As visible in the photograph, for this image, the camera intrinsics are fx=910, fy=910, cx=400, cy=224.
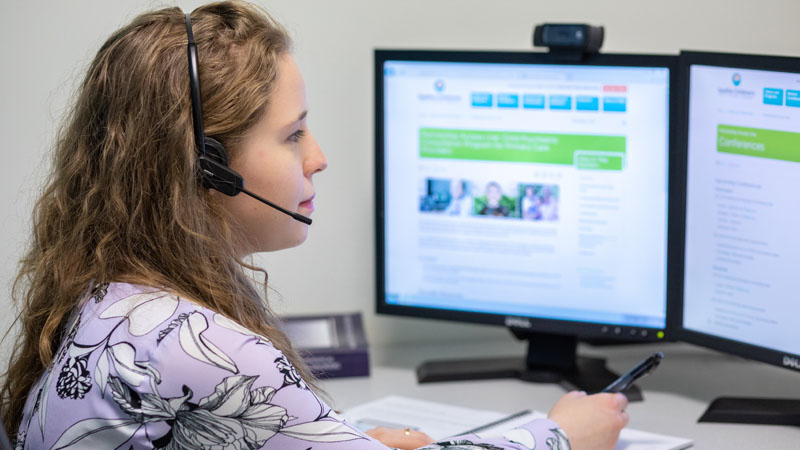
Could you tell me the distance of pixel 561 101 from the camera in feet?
4.45

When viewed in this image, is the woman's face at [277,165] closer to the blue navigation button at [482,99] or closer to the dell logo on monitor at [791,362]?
the blue navigation button at [482,99]

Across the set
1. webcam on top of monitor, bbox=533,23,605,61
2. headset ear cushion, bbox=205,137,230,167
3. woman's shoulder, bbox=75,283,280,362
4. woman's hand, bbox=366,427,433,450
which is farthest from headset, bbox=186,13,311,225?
webcam on top of monitor, bbox=533,23,605,61

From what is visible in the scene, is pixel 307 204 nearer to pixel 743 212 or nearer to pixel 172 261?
pixel 172 261

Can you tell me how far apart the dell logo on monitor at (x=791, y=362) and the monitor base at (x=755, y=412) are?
0.07 meters

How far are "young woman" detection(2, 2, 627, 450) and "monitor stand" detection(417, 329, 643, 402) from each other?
0.35 m

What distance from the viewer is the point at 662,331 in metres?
1.35

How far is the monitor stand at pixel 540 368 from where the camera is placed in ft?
4.74

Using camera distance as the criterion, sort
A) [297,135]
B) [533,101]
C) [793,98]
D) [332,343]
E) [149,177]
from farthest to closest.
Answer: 1. [332,343]
2. [533,101]
3. [793,98]
4. [297,135]
5. [149,177]

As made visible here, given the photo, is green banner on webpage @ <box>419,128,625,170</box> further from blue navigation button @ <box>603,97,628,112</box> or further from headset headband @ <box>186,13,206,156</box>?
headset headband @ <box>186,13,206,156</box>

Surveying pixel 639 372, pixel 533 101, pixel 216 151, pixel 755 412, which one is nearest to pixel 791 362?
pixel 755 412

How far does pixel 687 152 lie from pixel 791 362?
314 mm

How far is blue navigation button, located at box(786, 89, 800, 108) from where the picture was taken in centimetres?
114

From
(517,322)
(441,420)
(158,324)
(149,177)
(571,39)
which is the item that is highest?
(571,39)

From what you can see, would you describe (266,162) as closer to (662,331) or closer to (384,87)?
(384,87)
